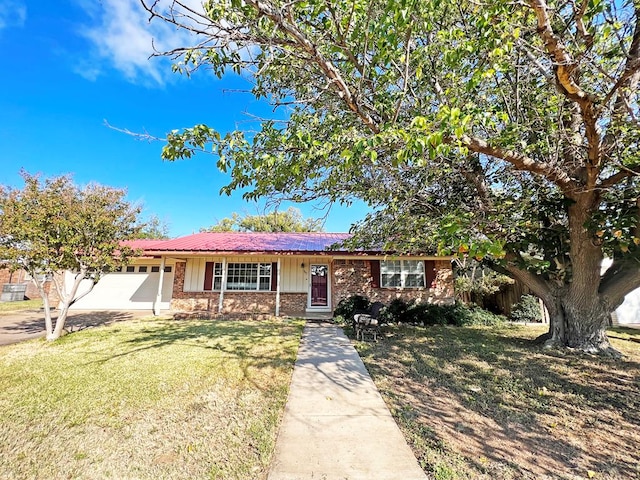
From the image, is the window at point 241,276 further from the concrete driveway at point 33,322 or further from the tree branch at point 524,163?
the tree branch at point 524,163

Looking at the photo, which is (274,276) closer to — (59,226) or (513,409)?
(59,226)

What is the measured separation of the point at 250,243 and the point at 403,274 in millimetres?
6831

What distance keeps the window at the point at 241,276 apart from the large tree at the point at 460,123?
5.89m

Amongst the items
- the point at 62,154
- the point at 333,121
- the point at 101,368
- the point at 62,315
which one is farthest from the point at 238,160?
the point at 62,154

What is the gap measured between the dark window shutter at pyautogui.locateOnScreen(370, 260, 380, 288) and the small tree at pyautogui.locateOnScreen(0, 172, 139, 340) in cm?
870

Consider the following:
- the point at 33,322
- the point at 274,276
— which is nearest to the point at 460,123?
the point at 274,276

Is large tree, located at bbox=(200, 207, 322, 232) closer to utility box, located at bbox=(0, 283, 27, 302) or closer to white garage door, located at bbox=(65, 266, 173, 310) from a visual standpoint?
utility box, located at bbox=(0, 283, 27, 302)

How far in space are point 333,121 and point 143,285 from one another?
12630mm

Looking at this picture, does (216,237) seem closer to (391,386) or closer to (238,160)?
(238,160)

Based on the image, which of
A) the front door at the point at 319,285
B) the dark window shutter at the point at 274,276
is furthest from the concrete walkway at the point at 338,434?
the front door at the point at 319,285

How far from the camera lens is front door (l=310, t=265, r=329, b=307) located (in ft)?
41.0

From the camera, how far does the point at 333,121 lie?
4.71 m

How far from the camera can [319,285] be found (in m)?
12.6

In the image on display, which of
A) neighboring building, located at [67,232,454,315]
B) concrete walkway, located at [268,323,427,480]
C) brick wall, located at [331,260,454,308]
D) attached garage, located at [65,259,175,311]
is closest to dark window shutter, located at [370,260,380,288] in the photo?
neighboring building, located at [67,232,454,315]
